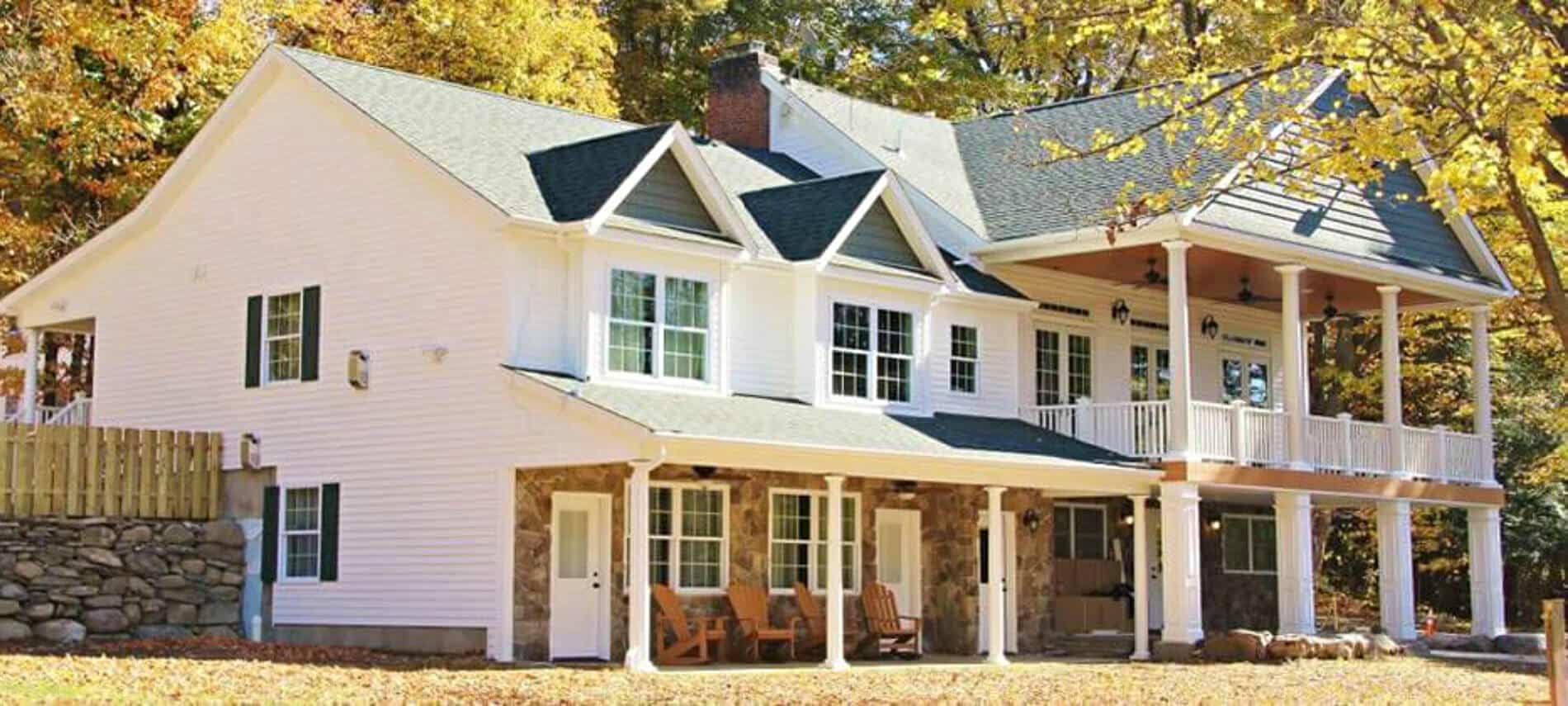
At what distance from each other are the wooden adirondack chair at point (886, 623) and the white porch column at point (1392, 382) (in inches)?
374

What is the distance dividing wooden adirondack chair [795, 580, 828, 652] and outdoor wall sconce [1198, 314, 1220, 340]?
1108cm

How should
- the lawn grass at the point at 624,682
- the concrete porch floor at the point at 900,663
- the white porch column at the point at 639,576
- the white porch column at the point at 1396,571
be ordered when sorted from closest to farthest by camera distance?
the lawn grass at the point at 624,682 → the white porch column at the point at 639,576 → the concrete porch floor at the point at 900,663 → the white porch column at the point at 1396,571

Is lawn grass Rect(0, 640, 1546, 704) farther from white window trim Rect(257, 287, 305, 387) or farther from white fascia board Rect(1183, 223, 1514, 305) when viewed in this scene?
white fascia board Rect(1183, 223, 1514, 305)

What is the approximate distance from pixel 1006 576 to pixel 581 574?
25.8 feet

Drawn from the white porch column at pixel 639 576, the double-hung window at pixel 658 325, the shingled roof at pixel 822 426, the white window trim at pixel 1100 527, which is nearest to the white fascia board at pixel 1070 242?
the shingled roof at pixel 822 426

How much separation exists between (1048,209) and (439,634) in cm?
1204

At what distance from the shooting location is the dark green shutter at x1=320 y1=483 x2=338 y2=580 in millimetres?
26719

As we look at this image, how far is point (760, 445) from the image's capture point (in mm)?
23750

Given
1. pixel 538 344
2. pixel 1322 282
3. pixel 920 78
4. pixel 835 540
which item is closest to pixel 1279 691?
pixel 835 540

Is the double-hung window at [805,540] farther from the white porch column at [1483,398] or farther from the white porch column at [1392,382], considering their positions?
the white porch column at [1483,398]

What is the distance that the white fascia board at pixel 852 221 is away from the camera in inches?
1102

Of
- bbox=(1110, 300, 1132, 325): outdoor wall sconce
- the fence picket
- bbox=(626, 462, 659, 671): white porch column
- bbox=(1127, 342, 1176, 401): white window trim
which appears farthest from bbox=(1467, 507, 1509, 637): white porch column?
the fence picket

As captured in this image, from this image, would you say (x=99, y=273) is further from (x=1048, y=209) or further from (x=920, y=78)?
(x=920, y=78)

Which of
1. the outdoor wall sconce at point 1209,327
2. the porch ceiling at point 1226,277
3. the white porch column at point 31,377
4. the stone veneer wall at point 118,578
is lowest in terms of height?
the stone veneer wall at point 118,578
